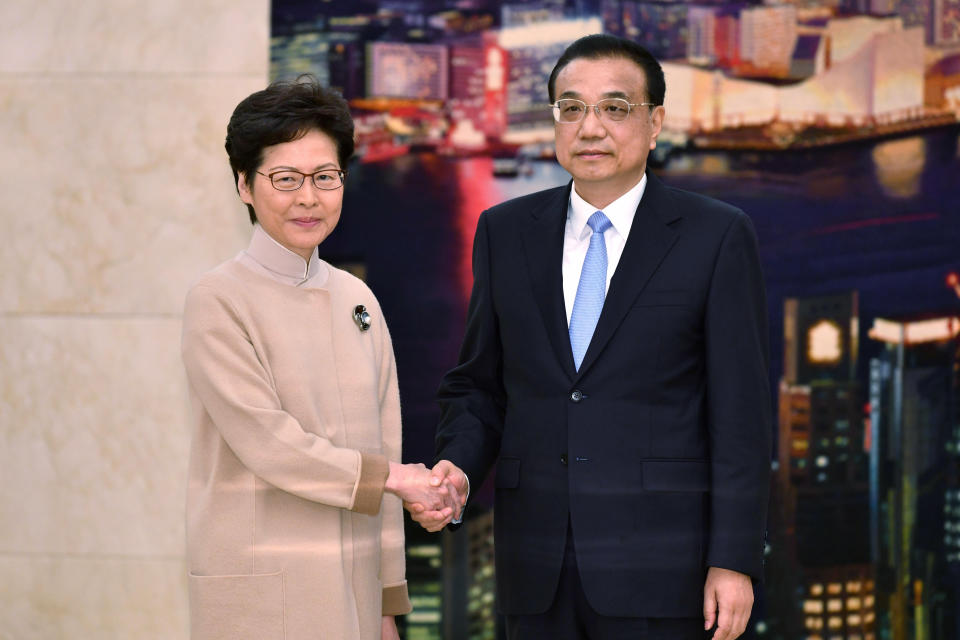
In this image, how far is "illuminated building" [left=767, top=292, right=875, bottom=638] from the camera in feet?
13.2

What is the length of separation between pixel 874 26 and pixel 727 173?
0.73 meters

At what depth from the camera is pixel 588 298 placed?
2.53 metres

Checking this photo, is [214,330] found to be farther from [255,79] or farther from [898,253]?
[898,253]

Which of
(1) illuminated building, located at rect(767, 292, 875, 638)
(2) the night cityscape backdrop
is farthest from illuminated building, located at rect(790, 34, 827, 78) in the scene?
(1) illuminated building, located at rect(767, 292, 875, 638)

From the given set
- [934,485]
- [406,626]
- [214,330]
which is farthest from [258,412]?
[934,485]

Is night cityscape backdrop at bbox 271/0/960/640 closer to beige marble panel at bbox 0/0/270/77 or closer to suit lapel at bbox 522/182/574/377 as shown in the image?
beige marble panel at bbox 0/0/270/77

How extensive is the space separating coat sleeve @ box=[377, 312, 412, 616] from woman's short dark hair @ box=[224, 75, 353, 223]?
46cm

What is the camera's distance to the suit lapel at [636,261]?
2465 mm

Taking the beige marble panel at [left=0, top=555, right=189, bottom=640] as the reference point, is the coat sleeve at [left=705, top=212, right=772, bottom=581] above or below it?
above

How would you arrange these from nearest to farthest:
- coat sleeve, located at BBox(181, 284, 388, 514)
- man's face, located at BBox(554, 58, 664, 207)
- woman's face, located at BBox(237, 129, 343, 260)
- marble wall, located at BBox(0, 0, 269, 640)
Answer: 1. coat sleeve, located at BBox(181, 284, 388, 514)
2. woman's face, located at BBox(237, 129, 343, 260)
3. man's face, located at BBox(554, 58, 664, 207)
4. marble wall, located at BBox(0, 0, 269, 640)

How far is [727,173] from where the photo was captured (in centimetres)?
406

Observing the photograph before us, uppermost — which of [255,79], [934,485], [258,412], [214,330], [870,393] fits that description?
[255,79]

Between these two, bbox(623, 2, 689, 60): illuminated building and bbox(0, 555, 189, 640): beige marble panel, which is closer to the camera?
bbox(623, 2, 689, 60): illuminated building

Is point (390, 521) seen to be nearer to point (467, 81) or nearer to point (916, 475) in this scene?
point (467, 81)
